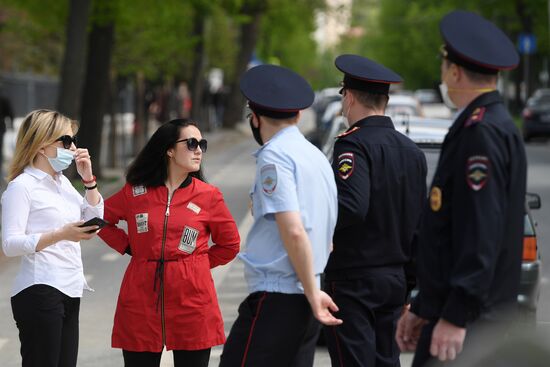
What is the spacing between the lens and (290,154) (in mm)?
4996

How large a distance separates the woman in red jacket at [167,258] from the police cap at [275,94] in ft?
3.29

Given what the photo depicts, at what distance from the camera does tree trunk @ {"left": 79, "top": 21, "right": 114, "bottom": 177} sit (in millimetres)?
24156

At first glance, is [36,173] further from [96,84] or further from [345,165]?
[96,84]

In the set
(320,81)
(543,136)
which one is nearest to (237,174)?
(543,136)

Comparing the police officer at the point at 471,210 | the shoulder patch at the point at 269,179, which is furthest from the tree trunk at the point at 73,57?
the police officer at the point at 471,210

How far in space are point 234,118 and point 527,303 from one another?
1853 inches

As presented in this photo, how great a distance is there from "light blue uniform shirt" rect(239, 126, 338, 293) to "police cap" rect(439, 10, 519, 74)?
726 mm

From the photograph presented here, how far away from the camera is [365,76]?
5758 mm

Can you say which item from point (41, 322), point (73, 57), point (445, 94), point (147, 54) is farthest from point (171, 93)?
point (445, 94)

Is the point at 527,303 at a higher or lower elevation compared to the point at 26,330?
lower

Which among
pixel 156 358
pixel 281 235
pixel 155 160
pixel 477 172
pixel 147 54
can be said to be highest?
pixel 477 172

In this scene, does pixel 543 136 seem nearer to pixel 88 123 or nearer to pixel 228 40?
pixel 228 40

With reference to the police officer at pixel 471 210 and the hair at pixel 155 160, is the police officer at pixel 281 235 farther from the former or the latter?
the hair at pixel 155 160

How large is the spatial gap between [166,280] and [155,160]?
1.87 feet
